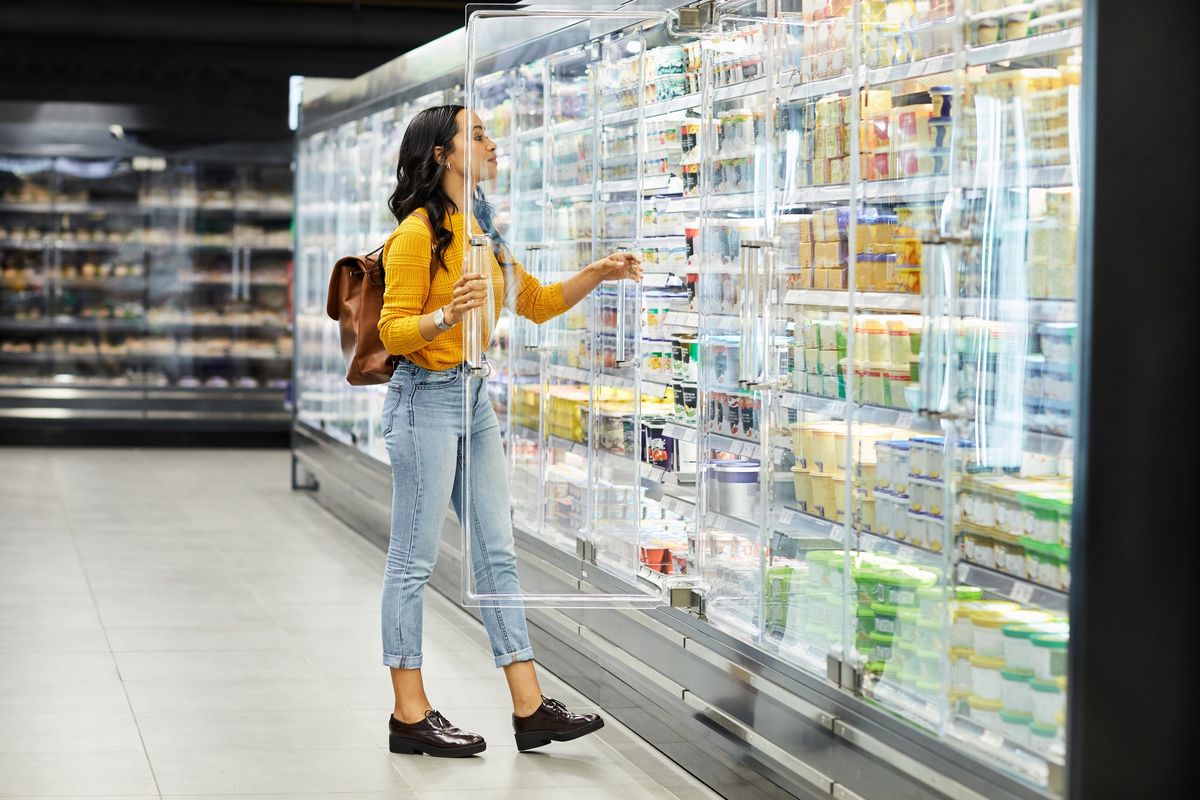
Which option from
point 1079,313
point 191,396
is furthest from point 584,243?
point 191,396

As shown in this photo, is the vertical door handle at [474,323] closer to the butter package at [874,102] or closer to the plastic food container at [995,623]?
the butter package at [874,102]

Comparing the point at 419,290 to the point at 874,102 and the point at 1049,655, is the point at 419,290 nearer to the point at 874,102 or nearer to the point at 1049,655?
the point at 874,102

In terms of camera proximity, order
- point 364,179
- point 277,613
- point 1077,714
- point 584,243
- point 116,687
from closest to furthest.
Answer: point 1077,714
point 116,687
point 584,243
point 277,613
point 364,179

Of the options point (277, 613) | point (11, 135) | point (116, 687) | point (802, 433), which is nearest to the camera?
point (802, 433)

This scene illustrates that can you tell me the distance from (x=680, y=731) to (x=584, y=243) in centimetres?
181

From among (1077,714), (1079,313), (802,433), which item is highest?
(1079,313)

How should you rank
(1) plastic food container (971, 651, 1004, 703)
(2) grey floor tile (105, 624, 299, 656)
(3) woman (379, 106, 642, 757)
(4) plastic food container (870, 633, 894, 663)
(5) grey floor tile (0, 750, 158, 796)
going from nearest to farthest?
(1) plastic food container (971, 651, 1004, 703) → (4) plastic food container (870, 633, 894, 663) → (5) grey floor tile (0, 750, 158, 796) → (3) woman (379, 106, 642, 757) → (2) grey floor tile (105, 624, 299, 656)

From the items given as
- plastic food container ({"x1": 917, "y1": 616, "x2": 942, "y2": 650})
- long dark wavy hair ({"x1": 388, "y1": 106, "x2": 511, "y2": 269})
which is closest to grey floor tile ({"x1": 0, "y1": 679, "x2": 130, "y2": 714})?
long dark wavy hair ({"x1": 388, "y1": 106, "x2": 511, "y2": 269})

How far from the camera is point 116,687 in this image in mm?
4980

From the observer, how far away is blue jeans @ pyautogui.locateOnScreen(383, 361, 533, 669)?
4.16 m

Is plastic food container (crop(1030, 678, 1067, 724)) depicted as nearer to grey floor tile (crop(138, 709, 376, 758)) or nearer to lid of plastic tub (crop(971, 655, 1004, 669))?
lid of plastic tub (crop(971, 655, 1004, 669))

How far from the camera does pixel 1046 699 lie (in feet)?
9.57

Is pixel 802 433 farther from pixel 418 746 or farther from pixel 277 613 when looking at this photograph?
pixel 277 613

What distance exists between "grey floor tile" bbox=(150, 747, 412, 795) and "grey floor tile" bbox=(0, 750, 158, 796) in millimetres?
52
